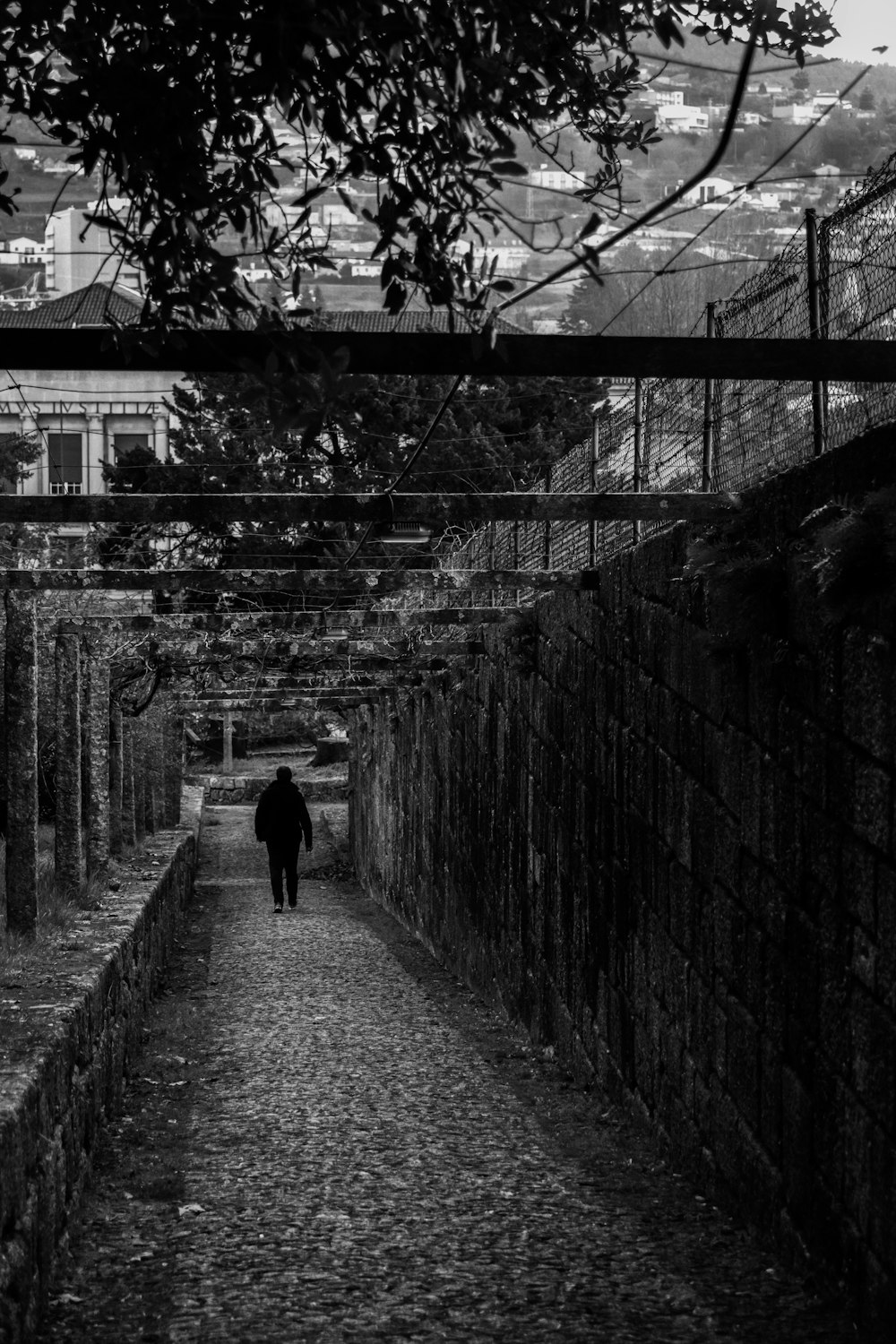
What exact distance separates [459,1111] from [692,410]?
354 centimetres

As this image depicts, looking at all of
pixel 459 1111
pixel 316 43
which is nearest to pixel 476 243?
pixel 316 43

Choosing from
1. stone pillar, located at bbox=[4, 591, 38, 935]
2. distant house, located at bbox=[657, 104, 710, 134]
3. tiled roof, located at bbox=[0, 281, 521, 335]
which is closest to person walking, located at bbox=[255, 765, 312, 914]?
tiled roof, located at bbox=[0, 281, 521, 335]

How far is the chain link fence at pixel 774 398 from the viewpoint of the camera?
4715 mm

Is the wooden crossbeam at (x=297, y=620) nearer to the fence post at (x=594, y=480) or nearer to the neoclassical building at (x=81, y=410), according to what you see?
the neoclassical building at (x=81, y=410)

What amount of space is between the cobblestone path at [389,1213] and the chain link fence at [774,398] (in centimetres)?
262

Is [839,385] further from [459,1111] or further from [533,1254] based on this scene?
[459,1111]

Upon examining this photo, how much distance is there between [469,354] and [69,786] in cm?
764

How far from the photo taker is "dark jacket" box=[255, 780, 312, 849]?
19.1 metres

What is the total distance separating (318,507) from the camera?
6.86 metres

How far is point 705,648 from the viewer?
17.7ft

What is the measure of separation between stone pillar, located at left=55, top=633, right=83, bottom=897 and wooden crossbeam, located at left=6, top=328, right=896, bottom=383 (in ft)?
23.7

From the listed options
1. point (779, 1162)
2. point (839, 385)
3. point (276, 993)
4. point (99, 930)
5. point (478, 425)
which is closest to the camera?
point (779, 1162)

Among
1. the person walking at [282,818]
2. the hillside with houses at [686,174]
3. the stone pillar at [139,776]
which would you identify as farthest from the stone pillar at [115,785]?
the hillside with houses at [686,174]

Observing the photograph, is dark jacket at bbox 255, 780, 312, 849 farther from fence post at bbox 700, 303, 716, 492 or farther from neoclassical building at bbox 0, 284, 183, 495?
fence post at bbox 700, 303, 716, 492
